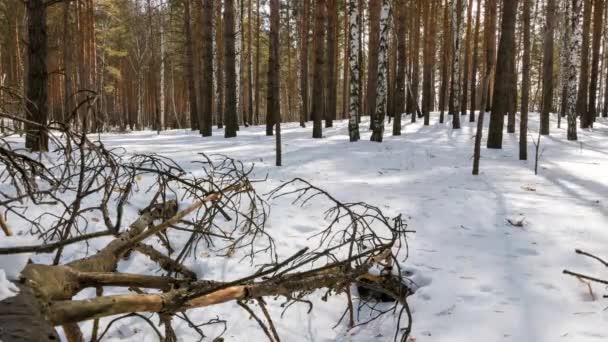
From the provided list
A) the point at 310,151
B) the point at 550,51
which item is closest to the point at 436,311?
the point at 310,151

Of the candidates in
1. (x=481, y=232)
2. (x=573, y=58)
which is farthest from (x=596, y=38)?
(x=481, y=232)

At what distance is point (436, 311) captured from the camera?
301 cm

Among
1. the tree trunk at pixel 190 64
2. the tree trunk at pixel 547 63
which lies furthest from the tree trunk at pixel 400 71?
the tree trunk at pixel 190 64

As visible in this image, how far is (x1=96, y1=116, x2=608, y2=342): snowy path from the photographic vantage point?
2805mm

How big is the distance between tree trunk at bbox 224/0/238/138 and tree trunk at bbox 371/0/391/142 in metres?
4.12

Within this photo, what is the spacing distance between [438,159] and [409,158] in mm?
611

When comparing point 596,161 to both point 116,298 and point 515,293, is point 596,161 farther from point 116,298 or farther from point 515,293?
point 116,298

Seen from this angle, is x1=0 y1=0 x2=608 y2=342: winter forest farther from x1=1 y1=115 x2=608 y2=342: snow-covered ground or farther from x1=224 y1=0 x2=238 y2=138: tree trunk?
x1=224 y1=0 x2=238 y2=138: tree trunk

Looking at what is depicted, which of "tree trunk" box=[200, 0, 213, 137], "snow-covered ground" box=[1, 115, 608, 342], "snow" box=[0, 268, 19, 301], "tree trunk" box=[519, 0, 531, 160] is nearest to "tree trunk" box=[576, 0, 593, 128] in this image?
"tree trunk" box=[519, 0, 531, 160]

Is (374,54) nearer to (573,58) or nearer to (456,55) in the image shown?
(456,55)

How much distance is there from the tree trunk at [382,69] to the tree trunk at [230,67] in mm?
4121

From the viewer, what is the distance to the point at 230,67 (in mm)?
11664

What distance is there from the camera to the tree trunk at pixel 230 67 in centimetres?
1160

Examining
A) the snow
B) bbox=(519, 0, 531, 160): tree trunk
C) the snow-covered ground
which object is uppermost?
bbox=(519, 0, 531, 160): tree trunk
